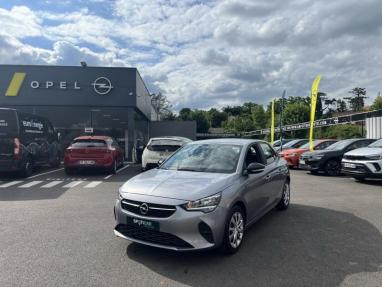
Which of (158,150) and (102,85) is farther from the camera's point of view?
(102,85)

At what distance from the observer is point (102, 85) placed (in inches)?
885

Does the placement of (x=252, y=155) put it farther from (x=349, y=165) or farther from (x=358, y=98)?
(x=358, y=98)

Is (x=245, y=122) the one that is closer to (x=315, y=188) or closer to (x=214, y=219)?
(x=315, y=188)

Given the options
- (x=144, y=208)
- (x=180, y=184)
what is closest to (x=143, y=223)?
(x=144, y=208)

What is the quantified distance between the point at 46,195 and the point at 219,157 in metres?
5.65

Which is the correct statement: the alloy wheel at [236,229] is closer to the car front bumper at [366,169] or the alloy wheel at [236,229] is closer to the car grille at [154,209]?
the car grille at [154,209]

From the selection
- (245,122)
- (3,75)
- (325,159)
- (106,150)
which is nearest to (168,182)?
(106,150)

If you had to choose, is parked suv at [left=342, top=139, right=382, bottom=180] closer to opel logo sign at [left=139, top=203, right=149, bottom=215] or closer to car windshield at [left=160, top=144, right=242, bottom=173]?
car windshield at [left=160, top=144, right=242, bottom=173]

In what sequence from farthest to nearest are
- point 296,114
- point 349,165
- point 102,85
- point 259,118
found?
point 259,118
point 296,114
point 102,85
point 349,165

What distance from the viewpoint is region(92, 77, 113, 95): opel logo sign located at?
A: 22453mm

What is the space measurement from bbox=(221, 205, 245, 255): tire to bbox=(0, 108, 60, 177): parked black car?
9.87m

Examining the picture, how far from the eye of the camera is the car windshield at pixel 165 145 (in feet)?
43.2

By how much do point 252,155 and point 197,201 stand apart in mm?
2016

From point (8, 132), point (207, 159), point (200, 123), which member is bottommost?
point (207, 159)
